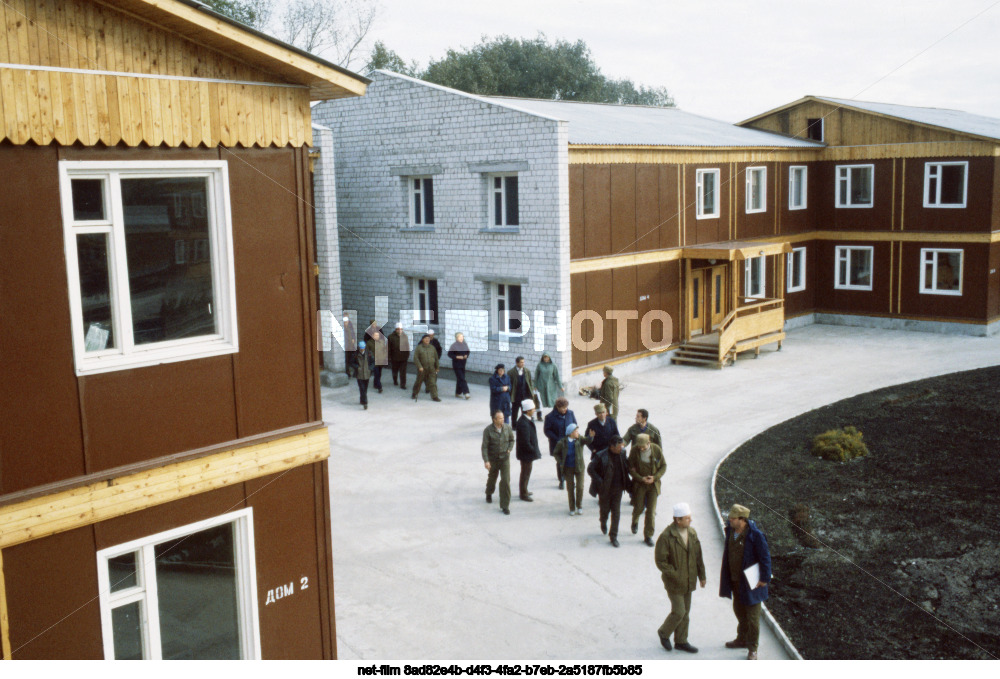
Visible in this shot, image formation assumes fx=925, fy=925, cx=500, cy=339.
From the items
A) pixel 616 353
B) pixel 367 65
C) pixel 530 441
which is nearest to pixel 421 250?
pixel 616 353

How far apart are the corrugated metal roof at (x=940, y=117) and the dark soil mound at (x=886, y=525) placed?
14236 millimetres

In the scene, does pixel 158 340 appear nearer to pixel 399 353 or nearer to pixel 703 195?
pixel 399 353

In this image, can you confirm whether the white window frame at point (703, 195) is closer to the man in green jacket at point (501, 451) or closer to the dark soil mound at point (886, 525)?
the dark soil mound at point (886, 525)

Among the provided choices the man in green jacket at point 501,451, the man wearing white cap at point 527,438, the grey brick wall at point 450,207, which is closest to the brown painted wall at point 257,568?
the man in green jacket at point 501,451

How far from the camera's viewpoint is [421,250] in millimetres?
25594

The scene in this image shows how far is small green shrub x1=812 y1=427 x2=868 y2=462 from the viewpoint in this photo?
16469 millimetres

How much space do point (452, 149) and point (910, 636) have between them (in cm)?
1736

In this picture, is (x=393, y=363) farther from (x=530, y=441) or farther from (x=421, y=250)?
(x=530, y=441)

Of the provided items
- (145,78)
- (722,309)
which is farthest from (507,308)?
(145,78)

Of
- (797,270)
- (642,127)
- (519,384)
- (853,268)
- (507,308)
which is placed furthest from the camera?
(797,270)

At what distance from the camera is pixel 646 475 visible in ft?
41.5

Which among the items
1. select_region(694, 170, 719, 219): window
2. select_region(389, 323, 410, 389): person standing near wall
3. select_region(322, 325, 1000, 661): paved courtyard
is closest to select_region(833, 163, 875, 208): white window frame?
select_region(694, 170, 719, 219): window

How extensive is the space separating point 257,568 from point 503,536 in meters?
5.90

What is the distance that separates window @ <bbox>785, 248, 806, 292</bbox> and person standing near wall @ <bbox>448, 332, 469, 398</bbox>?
14.7 metres
